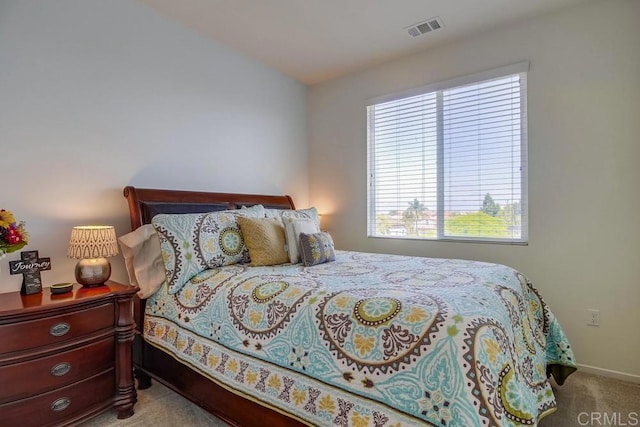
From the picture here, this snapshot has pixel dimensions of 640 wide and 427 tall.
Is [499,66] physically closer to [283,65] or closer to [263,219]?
[283,65]

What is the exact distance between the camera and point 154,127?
2.54m

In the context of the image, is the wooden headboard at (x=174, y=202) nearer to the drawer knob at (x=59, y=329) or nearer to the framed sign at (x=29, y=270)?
the framed sign at (x=29, y=270)

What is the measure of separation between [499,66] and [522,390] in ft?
8.36

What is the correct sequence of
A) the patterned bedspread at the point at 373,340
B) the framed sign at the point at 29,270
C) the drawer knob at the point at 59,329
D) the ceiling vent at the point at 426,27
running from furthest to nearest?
the ceiling vent at the point at 426,27
the framed sign at the point at 29,270
the drawer knob at the point at 59,329
the patterned bedspread at the point at 373,340

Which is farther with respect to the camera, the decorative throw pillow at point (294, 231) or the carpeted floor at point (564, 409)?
the decorative throw pillow at point (294, 231)

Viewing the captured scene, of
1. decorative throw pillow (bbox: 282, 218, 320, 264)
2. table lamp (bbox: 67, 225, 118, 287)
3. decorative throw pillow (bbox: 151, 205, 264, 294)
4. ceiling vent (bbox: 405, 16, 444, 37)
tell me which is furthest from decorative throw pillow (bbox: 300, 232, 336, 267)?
ceiling vent (bbox: 405, 16, 444, 37)

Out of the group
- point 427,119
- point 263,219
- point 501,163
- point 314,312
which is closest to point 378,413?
point 314,312

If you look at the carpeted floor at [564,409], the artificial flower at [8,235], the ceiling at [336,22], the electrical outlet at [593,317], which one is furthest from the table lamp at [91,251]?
the electrical outlet at [593,317]

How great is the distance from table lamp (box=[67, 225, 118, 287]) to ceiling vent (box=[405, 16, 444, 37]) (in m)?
2.71

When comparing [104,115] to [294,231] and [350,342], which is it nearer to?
[294,231]

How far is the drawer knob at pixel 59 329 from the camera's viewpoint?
1.60 m

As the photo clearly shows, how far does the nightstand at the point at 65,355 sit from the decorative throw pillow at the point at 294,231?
0.98 meters

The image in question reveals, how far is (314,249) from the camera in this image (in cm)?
227

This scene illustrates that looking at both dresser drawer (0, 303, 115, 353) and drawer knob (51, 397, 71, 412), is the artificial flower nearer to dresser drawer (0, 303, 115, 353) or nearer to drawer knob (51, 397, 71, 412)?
dresser drawer (0, 303, 115, 353)
